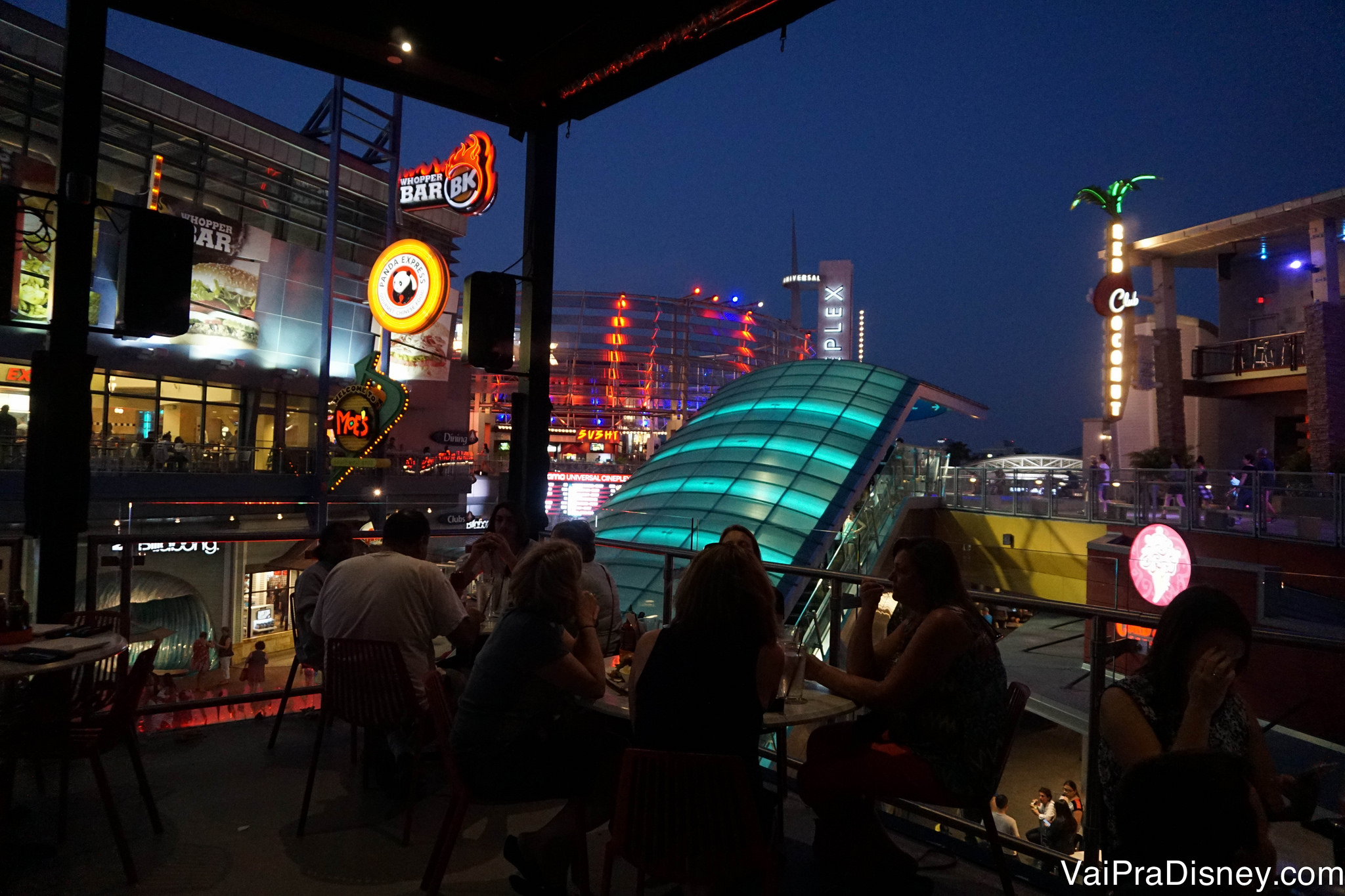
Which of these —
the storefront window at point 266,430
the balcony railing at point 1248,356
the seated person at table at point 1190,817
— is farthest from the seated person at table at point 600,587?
the balcony railing at point 1248,356

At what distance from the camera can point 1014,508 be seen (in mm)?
18672

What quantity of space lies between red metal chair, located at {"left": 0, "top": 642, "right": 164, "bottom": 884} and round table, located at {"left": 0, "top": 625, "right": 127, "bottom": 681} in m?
0.20

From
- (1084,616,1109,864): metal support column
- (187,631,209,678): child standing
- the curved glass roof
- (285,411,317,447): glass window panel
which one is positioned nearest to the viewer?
(1084,616,1109,864): metal support column

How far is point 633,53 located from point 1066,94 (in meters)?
223

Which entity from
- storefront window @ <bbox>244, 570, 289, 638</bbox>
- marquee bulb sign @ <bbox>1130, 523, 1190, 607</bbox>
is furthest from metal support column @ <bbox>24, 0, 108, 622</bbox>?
storefront window @ <bbox>244, 570, 289, 638</bbox>

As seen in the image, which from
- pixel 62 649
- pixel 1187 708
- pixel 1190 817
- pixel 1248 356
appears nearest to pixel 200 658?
pixel 62 649

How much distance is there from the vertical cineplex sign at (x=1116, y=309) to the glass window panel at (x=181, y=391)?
26.2 meters

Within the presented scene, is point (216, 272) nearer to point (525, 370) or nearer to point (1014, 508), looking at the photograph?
point (525, 370)

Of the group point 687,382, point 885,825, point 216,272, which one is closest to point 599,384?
point 687,382

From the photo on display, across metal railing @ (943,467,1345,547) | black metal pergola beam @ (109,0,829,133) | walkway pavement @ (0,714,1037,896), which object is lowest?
walkway pavement @ (0,714,1037,896)

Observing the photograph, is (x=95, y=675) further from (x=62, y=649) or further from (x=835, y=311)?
(x=835, y=311)

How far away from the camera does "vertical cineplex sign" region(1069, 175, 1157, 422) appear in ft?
72.9

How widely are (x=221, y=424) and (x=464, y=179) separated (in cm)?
1030

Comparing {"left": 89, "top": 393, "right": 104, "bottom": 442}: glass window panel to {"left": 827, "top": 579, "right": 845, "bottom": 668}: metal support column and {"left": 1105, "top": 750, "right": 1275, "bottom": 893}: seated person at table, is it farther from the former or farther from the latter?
{"left": 1105, "top": 750, "right": 1275, "bottom": 893}: seated person at table
